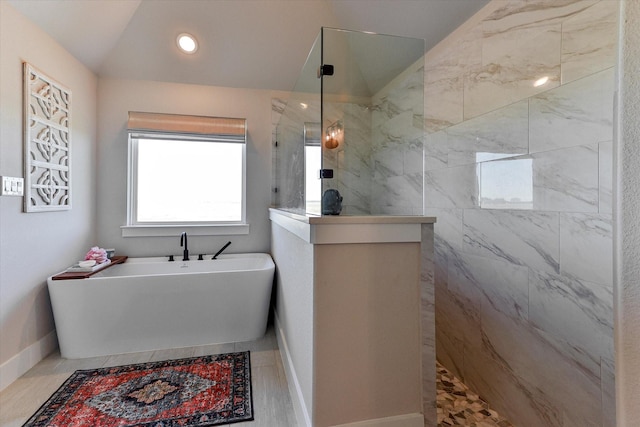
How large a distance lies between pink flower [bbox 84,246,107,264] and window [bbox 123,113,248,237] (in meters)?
0.33

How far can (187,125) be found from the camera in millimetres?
2842

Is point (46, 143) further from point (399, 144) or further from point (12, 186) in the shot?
point (399, 144)

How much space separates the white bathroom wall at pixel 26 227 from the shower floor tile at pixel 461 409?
8.44 feet

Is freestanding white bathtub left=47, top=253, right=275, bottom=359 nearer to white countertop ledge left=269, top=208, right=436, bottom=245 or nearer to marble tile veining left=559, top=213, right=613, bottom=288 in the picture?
white countertop ledge left=269, top=208, right=436, bottom=245

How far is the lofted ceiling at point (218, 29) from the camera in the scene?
2053 mm

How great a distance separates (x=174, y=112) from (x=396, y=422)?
3049 mm

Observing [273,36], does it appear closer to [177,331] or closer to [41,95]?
[41,95]

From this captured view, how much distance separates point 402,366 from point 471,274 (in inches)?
31.7

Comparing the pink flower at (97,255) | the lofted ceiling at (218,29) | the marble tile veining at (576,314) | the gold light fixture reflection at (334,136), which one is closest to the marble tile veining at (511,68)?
the lofted ceiling at (218,29)

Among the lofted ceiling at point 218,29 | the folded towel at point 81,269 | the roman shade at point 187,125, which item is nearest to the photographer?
the lofted ceiling at point 218,29

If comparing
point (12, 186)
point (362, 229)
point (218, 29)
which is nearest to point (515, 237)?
point (362, 229)

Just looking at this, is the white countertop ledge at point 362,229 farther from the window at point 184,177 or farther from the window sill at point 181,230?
the window at point 184,177

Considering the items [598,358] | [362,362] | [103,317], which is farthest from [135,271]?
[598,358]

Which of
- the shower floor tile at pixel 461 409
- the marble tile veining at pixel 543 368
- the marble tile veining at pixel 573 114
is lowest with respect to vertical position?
the shower floor tile at pixel 461 409
